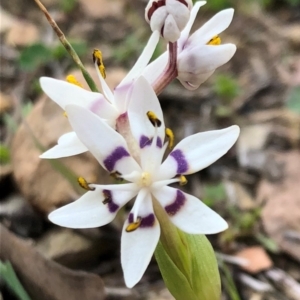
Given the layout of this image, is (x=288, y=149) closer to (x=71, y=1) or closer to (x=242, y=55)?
(x=242, y=55)

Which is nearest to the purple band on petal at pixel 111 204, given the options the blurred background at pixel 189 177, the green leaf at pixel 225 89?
the blurred background at pixel 189 177

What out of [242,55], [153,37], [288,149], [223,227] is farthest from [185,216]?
[242,55]

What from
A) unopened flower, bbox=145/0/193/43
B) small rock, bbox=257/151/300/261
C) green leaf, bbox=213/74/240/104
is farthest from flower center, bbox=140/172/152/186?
green leaf, bbox=213/74/240/104

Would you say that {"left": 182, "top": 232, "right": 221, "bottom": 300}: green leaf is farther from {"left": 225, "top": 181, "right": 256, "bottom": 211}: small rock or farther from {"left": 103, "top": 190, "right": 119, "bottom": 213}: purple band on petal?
{"left": 225, "top": 181, "right": 256, "bottom": 211}: small rock

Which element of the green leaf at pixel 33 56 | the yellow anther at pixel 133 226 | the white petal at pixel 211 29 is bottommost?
the green leaf at pixel 33 56

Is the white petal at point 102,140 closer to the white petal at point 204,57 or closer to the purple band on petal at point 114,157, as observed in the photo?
the purple band on petal at point 114,157

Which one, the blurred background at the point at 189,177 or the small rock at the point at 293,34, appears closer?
the blurred background at the point at 189,177
